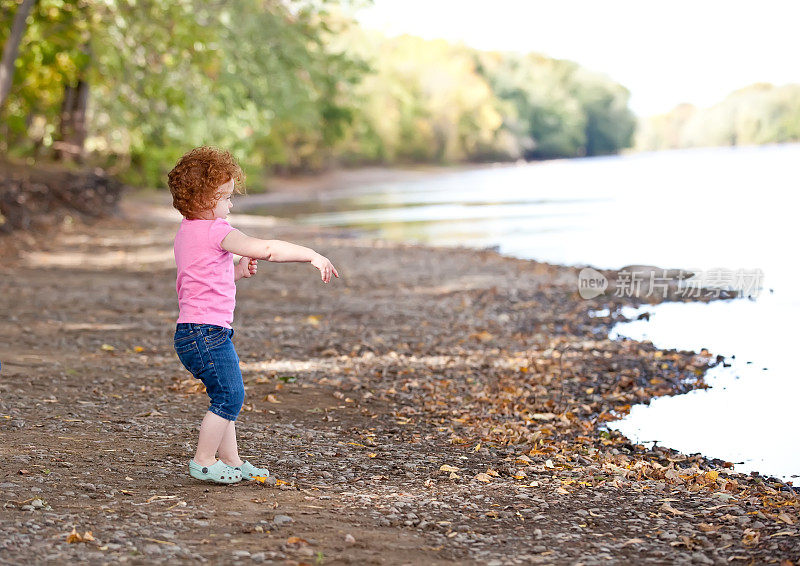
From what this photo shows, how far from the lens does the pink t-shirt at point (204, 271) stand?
4773 millimetres

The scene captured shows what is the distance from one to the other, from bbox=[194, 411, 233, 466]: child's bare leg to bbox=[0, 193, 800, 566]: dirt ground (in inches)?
6.4

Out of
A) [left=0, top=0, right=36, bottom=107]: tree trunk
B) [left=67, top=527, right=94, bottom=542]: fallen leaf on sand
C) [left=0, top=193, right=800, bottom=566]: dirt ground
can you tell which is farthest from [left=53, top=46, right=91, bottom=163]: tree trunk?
[left=67, top=527, right=94, bottom=542]: fallen leaf on sand

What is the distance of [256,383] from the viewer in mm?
8062

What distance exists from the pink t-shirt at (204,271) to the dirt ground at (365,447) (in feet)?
3.06

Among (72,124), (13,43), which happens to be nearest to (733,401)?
(13,43)

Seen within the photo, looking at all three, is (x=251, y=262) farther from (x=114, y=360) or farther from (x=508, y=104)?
(x=508, y=104)

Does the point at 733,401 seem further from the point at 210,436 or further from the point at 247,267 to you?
the point at 210,436

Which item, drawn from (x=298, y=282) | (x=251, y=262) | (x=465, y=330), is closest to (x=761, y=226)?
(x=298, y=282)

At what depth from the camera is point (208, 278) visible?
480 centimetres

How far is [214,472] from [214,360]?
615 mm

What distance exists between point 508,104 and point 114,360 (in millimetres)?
104247

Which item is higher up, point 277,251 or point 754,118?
point 754,118

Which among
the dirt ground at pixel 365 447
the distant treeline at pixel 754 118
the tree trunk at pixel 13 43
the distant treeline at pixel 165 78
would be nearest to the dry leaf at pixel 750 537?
the dirt ground at pixel 365 447

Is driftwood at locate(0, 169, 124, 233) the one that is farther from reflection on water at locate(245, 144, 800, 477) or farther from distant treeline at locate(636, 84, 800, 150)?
distant treeline at locate(636, 84, 800, 150)
